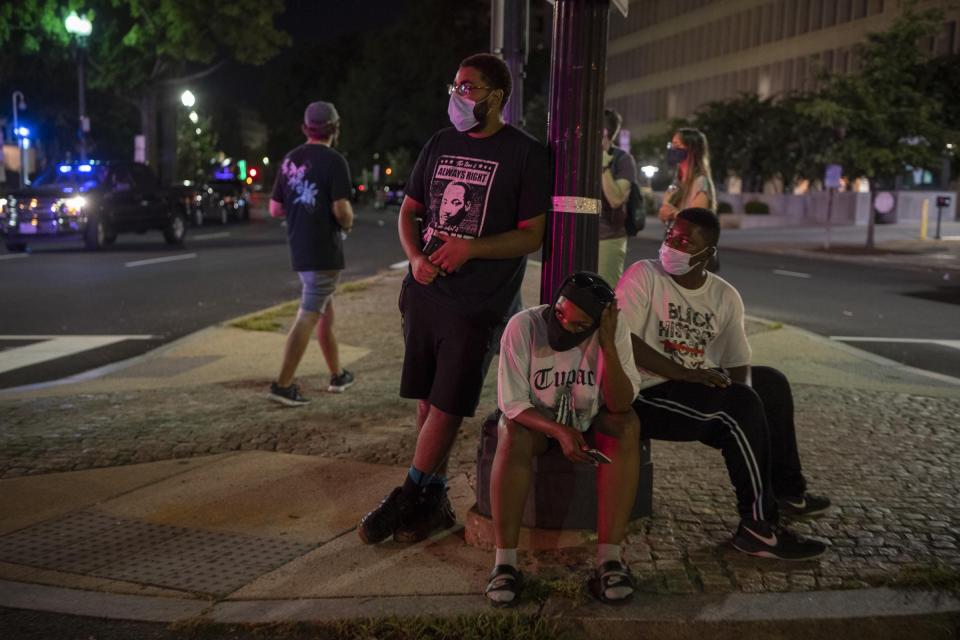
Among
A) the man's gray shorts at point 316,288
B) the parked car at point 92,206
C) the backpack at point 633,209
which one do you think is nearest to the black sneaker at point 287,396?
the man's gray shorts at point 316,288

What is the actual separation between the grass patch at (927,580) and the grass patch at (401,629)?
1.29m

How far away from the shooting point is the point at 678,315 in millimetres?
4617

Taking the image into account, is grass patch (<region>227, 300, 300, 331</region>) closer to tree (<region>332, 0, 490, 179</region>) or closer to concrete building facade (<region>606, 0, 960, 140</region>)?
concrete building facade (<region>606, 0, 960, 140</region>)

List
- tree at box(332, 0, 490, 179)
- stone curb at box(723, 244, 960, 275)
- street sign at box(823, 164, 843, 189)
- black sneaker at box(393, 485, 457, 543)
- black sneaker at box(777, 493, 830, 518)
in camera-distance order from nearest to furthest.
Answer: black sneaker at box(393, 485, 457, 543) < black sneaker at box(777, 493, 830, 518) < stone curb at box(723, 244, 960, 275) < street sign at box(823, 164, 843, 189) < tree at box(332, 0, 490, 179)

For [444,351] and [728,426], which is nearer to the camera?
[728,426]

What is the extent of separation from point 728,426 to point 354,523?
65.2 inches

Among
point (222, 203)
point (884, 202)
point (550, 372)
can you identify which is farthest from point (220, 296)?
point (222, 203)

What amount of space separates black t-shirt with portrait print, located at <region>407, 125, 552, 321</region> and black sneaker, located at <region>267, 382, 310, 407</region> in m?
2.87

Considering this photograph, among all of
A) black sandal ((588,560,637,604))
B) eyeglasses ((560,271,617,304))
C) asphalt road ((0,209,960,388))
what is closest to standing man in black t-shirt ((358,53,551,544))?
eyeglasses ((560,271,617,304))

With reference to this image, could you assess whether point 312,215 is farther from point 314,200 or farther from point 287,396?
point 287,396

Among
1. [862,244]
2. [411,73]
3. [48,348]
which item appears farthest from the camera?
[411,73]

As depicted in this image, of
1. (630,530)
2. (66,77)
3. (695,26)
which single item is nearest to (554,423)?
(630,530)

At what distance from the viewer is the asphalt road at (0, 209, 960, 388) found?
10711 mm

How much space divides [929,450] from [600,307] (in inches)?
121
